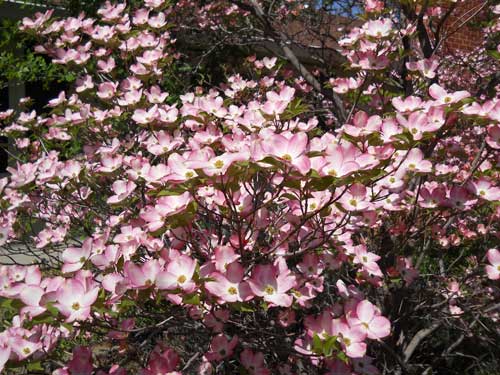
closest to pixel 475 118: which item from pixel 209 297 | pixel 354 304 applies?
pixel 354 304

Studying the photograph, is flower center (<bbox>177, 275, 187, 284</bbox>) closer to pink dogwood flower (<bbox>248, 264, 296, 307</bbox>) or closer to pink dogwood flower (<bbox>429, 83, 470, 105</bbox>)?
pink dogwood flower (<bbox>248, 264, 296, 307</bbox>)

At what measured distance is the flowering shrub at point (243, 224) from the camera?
3.65 feet

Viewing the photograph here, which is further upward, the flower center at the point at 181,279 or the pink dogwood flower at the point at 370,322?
the flower center at the point at 181,279

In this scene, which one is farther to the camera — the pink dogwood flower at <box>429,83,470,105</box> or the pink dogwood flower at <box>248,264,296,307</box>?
the pink dogwood flower at <box>429,83,470,105</box>

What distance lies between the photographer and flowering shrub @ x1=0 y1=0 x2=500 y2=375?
111 cm

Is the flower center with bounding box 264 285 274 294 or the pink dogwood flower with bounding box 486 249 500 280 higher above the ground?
the flower center with bounding box 264 285 274 294

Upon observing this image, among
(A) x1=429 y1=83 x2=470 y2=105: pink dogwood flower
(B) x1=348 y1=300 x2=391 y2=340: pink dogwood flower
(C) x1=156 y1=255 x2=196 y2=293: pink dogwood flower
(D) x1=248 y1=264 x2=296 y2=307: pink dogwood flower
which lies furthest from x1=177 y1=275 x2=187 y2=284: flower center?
(A) x1=429 y1=83 x2=470 y2=105: pink dogwood flower

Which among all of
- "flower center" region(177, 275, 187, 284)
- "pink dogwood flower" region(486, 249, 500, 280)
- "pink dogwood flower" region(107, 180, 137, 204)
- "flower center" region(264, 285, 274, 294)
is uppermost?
"pink dogwood flower" region(107, 180, 137, 204)

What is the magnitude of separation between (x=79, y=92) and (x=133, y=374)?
4.90ft

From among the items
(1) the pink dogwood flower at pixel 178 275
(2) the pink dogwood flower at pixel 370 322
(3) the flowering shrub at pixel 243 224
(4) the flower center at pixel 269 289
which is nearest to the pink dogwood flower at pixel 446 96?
(3) the flowering shrub at pixel 243 224

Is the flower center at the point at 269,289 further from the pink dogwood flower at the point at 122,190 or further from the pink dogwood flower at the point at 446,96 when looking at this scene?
the pink dogwood flower at the point at 446,96

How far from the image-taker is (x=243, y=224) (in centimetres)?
144

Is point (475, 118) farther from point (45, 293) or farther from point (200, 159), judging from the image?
point (45, 293)

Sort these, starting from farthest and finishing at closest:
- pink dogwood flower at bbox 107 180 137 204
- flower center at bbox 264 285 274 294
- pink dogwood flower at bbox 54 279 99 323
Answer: pink dogwood flower at bbox 107 180 137 204 < flower center at bbox 264 285 274 294 < pink dogwood flower at bbox 54 279 99 323
